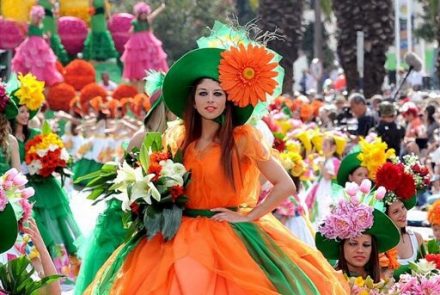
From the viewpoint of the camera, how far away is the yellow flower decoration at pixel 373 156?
10289 mm

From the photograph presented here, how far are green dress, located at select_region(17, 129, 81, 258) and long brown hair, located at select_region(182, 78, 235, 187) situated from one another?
516 centimetres

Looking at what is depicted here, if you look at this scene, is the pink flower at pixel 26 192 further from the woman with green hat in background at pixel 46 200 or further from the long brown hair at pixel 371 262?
the woman with green hat in background at pixel 46 200

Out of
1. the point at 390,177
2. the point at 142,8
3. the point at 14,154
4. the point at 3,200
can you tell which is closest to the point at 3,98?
the point at 14,154

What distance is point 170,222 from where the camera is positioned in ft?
24.0

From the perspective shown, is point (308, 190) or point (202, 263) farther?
point (308, 190)

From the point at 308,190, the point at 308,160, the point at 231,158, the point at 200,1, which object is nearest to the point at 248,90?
the point at 231,158

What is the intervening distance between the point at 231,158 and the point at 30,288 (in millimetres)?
1806

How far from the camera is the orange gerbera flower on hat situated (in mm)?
7520

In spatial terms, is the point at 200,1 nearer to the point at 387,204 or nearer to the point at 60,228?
the point at 60,228

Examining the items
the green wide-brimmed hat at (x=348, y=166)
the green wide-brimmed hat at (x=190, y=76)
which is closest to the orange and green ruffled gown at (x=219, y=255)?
the green wide-brimmed hat at (x=190, y=76)

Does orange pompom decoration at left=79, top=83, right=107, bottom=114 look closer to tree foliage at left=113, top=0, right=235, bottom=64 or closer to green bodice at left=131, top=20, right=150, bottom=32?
green bodice at left=131, top=20, right=150, bottom=32

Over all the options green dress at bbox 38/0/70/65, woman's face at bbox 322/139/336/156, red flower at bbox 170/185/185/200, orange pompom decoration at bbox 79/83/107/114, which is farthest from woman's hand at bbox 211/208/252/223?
green dress at bbox 38/0/70/65

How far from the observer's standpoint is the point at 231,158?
298 inches

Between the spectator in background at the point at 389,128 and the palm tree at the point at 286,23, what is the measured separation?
1502cm
